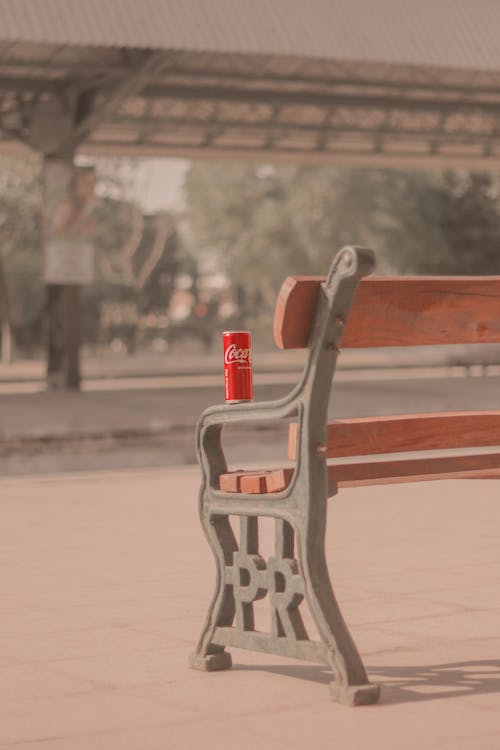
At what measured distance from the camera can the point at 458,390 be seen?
2503 centimetres

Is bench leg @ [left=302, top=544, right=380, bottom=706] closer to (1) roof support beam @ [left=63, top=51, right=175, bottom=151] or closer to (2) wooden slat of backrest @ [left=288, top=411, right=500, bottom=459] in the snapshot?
(2) wooden slat of backrest @ [left=288, top=411, right=500, bottom=459]

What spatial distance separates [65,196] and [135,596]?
18806mm

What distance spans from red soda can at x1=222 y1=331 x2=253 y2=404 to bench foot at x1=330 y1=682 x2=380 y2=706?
39.5 inches

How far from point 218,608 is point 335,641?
60 centimetres

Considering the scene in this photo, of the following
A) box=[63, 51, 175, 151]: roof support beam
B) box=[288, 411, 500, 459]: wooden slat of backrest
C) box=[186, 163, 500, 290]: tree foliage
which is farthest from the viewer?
box=[186, 163, 500, 290]: tree foliage

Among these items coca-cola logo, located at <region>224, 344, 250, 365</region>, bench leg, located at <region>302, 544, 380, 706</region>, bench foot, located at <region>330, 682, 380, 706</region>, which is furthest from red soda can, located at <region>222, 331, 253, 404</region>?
bench foot, located at <region>330, 682, 380, 706</region>

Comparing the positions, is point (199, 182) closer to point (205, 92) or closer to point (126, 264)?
point (126, 264)

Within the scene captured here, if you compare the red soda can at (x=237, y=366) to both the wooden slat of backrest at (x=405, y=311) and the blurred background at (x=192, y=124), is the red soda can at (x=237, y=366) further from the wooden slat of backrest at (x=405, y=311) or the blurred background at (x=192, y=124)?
the blurred background at (x=192, y=124)

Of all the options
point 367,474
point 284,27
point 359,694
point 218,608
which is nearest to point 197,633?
point 218,608

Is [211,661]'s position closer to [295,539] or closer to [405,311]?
[295,539]

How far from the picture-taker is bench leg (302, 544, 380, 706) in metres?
4.88

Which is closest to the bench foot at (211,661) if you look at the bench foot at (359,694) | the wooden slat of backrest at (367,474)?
the wooden slat of backrest at (367,474)

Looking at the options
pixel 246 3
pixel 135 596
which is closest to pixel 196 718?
pixel 135 596

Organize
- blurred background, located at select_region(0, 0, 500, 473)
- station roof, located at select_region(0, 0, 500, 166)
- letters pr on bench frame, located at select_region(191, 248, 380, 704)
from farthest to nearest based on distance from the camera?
station roof, located at select_region(0, 0, 500, 166) < blurred background, located at select_region(0, 0, 500, 473) < letters pr on bench frame, located at select_region(191, 248, 380, 704)
